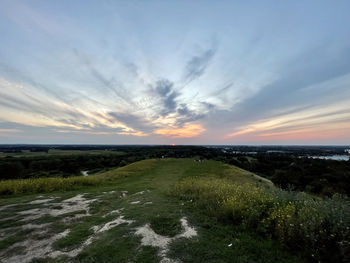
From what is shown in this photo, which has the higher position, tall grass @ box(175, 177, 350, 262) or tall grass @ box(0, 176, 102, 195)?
tall grass @ box(175, 177, 350, 262)

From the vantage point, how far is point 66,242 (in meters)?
4.30

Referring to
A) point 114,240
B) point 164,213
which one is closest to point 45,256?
point 114,240

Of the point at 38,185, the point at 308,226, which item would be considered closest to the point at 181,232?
the point at 308,226

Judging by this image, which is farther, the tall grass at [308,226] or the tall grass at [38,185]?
the tall grass at [38,185]

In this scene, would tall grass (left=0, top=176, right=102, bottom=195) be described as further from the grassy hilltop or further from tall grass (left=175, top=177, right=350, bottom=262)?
tall grass (left=175, top=177, right=350, bottom=262)

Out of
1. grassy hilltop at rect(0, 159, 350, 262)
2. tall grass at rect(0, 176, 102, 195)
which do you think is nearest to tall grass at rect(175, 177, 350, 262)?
grassy hilltop at rect(0, 159, 350, 262)

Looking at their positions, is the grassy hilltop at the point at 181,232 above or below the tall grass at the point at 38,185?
above

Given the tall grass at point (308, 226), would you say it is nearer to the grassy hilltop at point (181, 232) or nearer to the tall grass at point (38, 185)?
the grassy hilltop at point (181, 232)

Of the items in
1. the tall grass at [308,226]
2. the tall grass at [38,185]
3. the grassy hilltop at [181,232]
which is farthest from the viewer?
the tall grass at [38,185]

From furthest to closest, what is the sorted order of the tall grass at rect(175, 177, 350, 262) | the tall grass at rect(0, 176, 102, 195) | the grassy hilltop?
the tall grass at rect(0, 176, 102, 195), the grassy hilltop, the tall grass at rect(175, 177, 350, 262)

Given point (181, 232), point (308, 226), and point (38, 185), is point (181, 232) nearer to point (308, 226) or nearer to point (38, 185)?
point (308, 226)

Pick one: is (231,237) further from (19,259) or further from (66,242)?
(19,259)

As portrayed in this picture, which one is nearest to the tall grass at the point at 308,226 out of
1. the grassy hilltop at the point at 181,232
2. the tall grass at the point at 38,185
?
the grassy hilltop at the point at 181,232

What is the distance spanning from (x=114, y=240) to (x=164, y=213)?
246 cm
